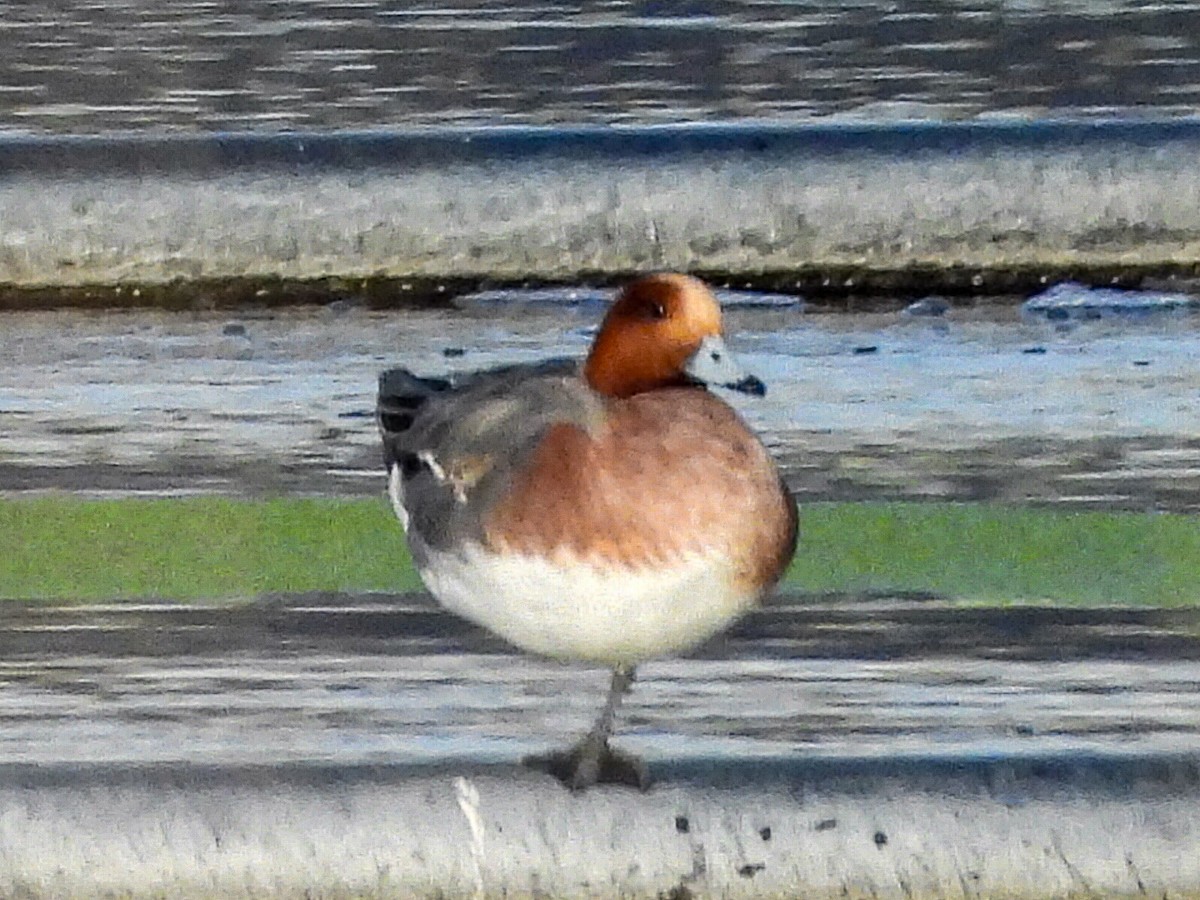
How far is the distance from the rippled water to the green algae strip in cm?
21

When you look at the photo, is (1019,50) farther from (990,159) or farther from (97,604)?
(97,604)

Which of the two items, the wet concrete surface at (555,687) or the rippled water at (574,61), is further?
the rippled water at (574,61)

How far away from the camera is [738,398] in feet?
4.15

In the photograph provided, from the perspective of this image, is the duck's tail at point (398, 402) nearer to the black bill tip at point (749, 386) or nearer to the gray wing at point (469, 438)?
the gray wing at point (469, 438)

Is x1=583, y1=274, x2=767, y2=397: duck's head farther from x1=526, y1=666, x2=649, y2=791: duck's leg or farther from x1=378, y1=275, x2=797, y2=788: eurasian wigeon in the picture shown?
x1=526, y1=666, x2=649, y2=791: duck's leg

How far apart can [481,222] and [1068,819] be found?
0.43 m

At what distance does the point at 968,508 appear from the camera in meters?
1.21

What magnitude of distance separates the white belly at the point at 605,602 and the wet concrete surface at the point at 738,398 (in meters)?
0.17

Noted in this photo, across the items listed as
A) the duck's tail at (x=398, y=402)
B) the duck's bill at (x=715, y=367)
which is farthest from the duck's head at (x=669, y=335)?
the duck's tail at (x=398, y=402)

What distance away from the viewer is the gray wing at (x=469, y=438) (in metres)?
1.11

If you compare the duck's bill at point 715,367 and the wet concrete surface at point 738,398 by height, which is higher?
the duck's bill at point 715,367

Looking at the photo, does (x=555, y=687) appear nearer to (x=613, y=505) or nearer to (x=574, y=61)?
(x=613, y=505)

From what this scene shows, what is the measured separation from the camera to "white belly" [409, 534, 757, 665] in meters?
1.07

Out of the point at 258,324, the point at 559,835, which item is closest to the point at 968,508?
the point at 559,835
